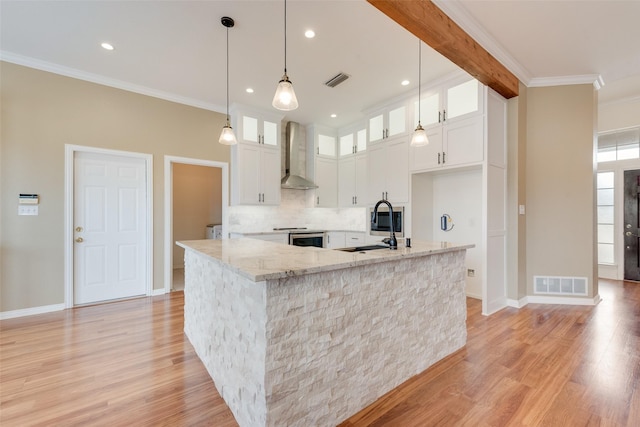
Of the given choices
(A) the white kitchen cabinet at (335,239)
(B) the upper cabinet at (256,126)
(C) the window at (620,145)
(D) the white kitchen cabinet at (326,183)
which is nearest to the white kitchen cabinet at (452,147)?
(A) the white kitchen cabinet at (335,239)

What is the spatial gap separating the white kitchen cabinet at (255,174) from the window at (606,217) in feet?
20.0

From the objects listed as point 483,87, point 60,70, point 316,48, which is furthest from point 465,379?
point 60,70

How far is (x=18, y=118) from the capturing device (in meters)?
3.21

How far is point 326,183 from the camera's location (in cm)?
564

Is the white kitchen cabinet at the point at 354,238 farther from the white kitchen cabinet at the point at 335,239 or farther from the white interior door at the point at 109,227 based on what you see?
the white interior door at the point at 109,227

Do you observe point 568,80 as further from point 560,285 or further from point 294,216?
point 294,216

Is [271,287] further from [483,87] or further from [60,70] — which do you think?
[60,70]

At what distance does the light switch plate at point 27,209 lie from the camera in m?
3.23

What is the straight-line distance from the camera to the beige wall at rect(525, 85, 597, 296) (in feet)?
11.8

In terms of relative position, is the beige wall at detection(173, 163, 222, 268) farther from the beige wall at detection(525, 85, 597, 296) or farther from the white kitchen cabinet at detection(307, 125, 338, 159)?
the beige wall at detection(525, 85, 597, 296)

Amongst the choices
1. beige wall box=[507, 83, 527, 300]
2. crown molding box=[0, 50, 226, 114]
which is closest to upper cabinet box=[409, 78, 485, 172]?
beige wall box=[507, 83, 527, 300]

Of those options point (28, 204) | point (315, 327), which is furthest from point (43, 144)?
point (315, 327)

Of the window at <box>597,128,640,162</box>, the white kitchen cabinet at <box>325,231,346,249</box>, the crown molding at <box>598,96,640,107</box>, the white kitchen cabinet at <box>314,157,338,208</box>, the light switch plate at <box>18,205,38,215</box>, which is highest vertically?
the crown molding at <box>598,96,640,107</box>

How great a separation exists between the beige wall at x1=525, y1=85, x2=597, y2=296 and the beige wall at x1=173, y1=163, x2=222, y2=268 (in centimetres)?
592
